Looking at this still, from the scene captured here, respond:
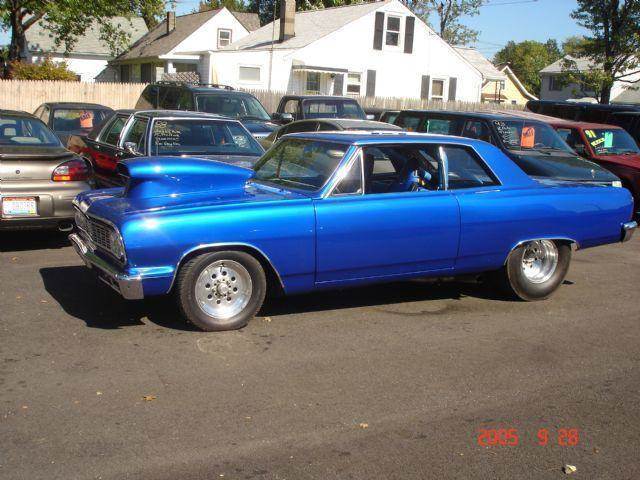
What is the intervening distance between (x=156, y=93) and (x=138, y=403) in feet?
41.0

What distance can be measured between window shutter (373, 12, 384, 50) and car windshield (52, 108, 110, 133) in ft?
66.4

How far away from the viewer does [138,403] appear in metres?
4.47

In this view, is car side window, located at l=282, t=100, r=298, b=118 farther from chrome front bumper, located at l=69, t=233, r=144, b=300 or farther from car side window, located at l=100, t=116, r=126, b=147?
chrome front bumper, located at l=69, t=233, r=144, b=300

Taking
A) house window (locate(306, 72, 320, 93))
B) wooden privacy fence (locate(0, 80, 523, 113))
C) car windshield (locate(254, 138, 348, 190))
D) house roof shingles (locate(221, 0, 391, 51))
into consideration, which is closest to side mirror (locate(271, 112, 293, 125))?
car windshield (locate(254, 138, 348, 190))

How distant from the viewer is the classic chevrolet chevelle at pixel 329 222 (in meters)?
5.53

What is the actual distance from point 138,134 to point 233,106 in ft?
18.9

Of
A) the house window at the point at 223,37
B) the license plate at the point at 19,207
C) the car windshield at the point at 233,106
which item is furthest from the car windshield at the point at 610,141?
the house window at the point at 223,37

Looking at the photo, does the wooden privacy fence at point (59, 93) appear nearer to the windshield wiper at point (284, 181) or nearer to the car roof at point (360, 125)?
the car roof at point (360, 125)

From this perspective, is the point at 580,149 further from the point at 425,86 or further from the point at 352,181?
the point at 425,86

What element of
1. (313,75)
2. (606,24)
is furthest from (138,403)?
(606,24)

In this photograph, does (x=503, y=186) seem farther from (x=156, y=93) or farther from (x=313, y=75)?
(x=313, y=75)

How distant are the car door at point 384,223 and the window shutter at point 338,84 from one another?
84.4ft

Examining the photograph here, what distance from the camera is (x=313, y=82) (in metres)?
31.5

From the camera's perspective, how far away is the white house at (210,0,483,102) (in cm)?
3033
